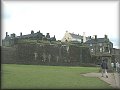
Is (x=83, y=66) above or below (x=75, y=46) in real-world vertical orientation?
below

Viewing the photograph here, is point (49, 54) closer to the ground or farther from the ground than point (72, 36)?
closer to the ground

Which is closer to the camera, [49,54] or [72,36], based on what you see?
[49,54]

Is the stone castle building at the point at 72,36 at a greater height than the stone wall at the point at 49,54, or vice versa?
the stone castle building at the point at 72,36

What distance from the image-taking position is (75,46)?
36.1 metres

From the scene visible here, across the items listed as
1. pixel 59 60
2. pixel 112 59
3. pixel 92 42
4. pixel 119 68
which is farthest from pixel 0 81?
pixel 92 42

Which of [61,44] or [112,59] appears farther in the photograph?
[61,44]

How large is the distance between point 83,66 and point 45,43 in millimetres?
6871

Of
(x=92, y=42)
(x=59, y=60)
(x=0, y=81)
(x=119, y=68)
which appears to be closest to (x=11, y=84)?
(x=0, y=81)

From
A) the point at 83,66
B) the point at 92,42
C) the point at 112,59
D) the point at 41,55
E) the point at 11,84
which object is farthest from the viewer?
the point at 92,42

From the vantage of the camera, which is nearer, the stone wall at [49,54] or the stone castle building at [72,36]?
the stone castle building at [72,36]

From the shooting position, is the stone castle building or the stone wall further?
the stone wall

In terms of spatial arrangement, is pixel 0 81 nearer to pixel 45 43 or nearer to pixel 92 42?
pixel 45 43

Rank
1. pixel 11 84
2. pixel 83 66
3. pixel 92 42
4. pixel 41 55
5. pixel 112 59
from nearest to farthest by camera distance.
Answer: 1. pixel 11 84
2. pixel 112 59
3. pixel 83 66
4. pixel 41 55
5. pixel 92 42

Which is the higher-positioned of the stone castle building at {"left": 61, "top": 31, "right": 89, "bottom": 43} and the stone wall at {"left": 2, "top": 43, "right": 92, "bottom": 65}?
the stone castle building at {"left": 61, "top": 31, "right": 89, "bottom": 43}
